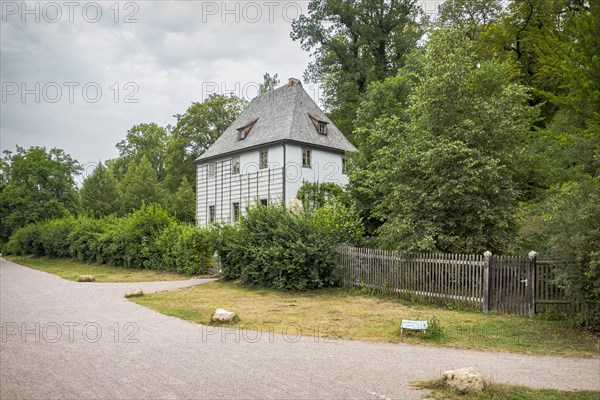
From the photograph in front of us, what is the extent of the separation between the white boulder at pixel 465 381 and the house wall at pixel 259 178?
730 inches

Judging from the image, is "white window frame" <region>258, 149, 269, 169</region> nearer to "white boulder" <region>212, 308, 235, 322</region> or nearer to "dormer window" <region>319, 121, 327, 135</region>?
"dormer window" <region>319, 121, 327, 135</region>

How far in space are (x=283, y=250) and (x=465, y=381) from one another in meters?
11.1

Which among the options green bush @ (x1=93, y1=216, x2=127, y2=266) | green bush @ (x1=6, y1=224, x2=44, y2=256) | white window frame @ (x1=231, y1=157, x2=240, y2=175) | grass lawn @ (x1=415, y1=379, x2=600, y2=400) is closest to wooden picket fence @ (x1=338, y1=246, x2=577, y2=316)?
grass lawn @ (x1=415, y1=379, x2=600, y2=400)

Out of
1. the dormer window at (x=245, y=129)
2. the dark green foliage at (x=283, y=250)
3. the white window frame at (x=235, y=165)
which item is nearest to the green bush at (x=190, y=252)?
the dark green foliage at (x=283, y=250)

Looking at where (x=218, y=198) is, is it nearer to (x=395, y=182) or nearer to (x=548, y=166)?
(x=395, y=182)

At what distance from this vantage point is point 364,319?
11.2 m

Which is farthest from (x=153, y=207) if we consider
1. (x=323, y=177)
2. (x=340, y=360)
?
(x=340, y=360)

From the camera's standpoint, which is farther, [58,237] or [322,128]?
[58,237]

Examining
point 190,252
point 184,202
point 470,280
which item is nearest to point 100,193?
point 184,202

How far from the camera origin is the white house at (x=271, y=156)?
89.0 feet

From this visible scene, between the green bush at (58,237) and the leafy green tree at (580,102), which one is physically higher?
the leafy green tree at (580,102)

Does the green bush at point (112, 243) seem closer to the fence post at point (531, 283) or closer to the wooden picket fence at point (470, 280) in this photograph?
the wooden picket fence at point (470, 280)

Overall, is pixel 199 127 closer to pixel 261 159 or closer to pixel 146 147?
pixel 261 159

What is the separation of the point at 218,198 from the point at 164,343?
2376 cm
